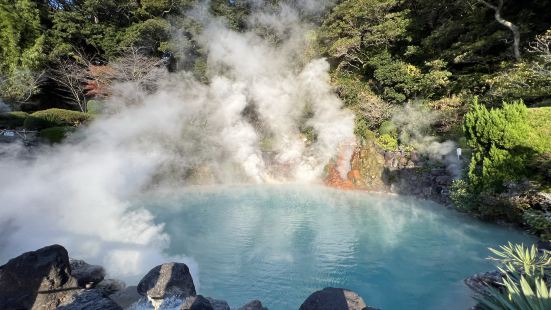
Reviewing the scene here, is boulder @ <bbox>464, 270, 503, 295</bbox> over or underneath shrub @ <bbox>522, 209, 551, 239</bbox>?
underneath

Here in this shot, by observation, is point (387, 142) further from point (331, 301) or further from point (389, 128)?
point (331, 301)

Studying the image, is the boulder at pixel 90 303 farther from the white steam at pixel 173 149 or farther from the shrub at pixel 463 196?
the shrub at pixel 463 196


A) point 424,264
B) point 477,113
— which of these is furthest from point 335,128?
point 424,264

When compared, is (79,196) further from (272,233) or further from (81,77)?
(81,77)

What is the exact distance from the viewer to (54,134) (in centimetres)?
1275

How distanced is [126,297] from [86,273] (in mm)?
1144

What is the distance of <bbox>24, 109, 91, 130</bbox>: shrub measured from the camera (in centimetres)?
1312

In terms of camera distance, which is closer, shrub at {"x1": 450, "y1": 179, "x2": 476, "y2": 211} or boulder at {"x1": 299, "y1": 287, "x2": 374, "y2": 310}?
boulder at {"x1": 299, "y1": 287, "x2": 374, "y2": 310}

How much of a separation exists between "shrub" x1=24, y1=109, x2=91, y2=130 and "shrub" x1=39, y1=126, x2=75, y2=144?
30.8 inches

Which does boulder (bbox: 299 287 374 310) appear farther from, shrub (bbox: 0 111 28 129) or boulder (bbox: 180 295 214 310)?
shrub (bbox: 0 111 28 129)

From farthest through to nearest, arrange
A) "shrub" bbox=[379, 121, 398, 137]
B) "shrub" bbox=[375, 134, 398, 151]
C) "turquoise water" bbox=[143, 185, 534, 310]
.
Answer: "shrub" bbox=[379, 121, 398, 137], "shrub" bbox=[375, 134, 398, 151], "turquoise water" bbox=[143, 185, 534, 310]

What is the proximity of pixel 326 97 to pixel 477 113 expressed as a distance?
10.3 meters

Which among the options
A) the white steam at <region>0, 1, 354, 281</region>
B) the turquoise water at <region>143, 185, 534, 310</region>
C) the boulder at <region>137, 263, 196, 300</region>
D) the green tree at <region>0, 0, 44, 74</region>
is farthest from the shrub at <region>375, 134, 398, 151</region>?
the green tree at <region>0, 0, 44, 74</region>

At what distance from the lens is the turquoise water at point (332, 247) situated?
5.56m
